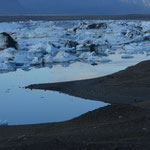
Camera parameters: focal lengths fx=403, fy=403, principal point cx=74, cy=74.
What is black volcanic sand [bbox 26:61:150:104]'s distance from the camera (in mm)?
10935

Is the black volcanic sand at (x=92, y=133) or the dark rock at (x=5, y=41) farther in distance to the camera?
the dark rock at (x=5, y=41)

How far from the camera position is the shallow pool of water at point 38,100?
9227 millimetres

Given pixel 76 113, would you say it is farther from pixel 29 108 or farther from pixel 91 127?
pixel 91 127

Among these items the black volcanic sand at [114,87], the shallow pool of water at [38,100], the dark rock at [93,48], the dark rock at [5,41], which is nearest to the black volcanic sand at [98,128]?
the black volcanic sand at [114,87]

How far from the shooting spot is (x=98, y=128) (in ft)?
21.6

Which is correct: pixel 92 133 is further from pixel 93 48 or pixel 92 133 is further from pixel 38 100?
pixel 93 48

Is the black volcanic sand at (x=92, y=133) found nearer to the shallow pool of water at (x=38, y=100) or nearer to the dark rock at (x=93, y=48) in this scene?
the shallow pool of water at (x=38, y=100)

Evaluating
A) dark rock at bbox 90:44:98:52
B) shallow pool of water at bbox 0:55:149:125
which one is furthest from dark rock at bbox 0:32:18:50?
shallow pool of water at bbox 0:55:149:125

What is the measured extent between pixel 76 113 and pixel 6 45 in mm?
16412

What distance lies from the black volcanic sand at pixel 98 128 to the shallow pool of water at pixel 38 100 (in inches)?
26.3

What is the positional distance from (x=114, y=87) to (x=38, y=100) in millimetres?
2515

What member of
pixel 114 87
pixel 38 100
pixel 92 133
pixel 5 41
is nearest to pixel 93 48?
pixel 5 41

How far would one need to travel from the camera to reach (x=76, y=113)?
948 centimetres

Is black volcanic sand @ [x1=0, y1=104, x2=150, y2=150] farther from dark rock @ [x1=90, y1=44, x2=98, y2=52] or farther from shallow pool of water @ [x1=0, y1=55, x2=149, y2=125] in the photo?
dark rock @ [x1=90, y1=44, x2=98, y2=52]
